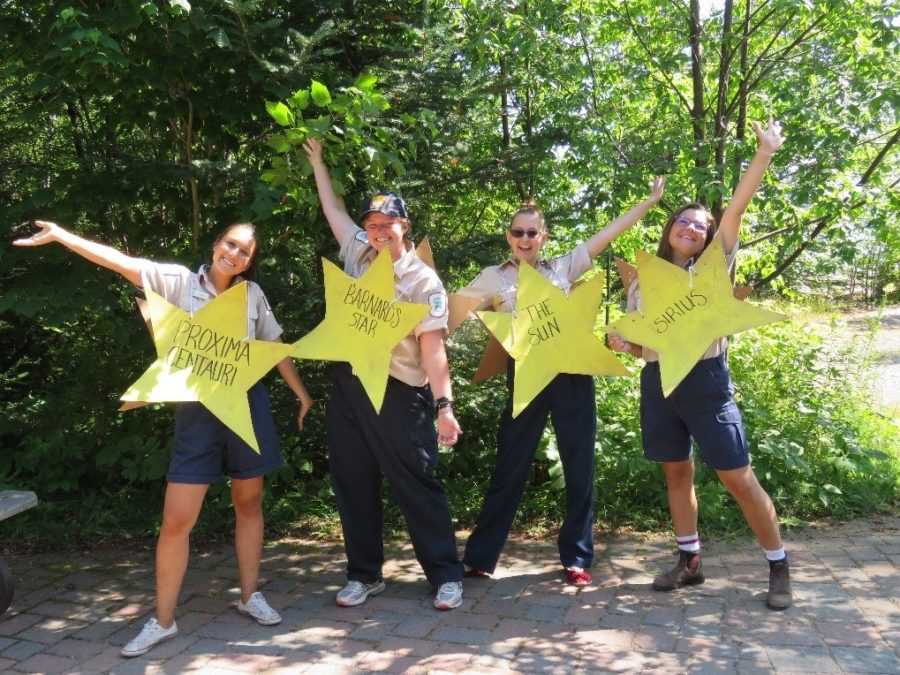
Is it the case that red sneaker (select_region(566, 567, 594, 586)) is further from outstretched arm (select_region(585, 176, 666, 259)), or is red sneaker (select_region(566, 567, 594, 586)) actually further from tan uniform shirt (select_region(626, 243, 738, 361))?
outstretched arm (select_region(585, 176, 666, 259))

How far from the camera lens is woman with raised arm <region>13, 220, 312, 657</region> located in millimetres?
3332

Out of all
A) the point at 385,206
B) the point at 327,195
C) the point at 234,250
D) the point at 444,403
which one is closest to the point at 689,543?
the point at 444,403

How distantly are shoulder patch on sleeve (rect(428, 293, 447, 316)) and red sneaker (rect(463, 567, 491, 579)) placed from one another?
4.65 ft

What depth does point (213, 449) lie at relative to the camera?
340 cm

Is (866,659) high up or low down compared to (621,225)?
down

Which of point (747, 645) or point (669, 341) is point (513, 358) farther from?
point (747, 645)

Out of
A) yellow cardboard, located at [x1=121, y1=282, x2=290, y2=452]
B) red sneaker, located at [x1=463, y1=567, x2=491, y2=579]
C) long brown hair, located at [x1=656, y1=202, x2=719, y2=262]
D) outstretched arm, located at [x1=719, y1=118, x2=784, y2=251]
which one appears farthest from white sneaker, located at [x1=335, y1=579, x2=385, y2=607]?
outstretched arm, located at [x1=719, y1=118, x2=784, y2=251]

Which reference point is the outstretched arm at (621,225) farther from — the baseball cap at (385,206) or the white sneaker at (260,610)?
the white sneaker at (260,610)

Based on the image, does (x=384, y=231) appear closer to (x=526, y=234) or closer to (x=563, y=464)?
(x=526, y=234)

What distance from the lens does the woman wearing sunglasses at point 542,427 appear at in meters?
3.90

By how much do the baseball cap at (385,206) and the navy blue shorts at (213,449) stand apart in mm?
944

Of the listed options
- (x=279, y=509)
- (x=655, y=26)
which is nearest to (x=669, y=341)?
(x=279, y=509)

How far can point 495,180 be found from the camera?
529cm

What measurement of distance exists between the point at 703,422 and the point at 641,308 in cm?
60
